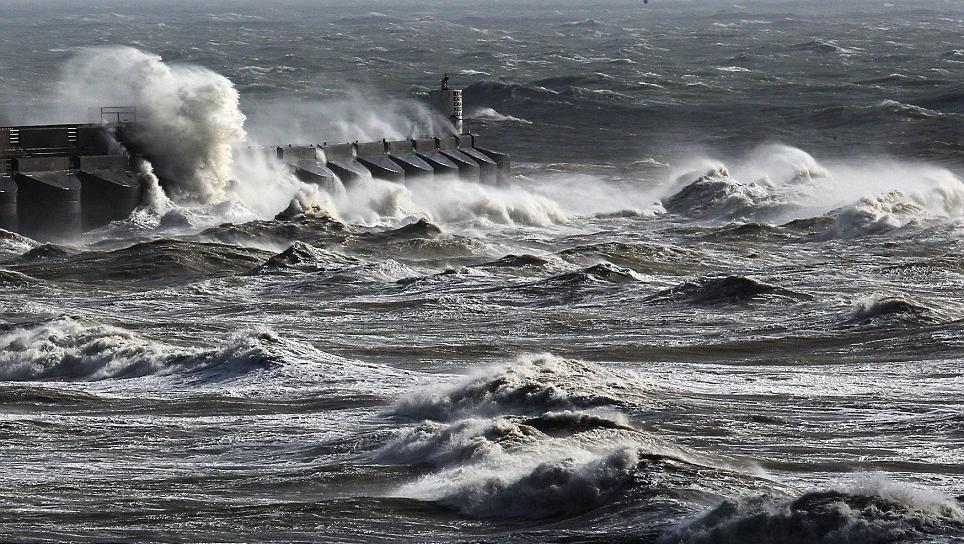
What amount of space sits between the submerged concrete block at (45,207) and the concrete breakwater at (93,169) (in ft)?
0.07

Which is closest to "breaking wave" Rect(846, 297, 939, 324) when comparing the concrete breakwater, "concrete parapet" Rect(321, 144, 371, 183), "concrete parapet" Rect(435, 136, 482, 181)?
the concrete breakwater

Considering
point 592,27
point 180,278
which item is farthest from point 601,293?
point 592,27

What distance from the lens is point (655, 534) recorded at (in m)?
13.4

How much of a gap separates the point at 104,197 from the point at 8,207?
107 inches

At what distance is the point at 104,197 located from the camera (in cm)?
3884

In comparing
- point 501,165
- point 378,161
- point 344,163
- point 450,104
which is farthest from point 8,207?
point 450,104

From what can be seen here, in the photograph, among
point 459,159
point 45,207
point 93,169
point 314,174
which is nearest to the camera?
point 45,207

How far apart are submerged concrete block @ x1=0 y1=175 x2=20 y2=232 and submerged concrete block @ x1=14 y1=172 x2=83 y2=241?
191 mm

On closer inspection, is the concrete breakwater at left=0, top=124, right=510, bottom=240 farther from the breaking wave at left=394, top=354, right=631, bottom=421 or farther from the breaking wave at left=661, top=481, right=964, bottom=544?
the breaking wave at left=661, top=481, right=964, bottom=544

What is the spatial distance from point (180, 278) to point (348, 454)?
48.0 feet

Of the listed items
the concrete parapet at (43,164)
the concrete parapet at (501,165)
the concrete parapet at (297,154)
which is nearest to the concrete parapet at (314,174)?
the concrete parapet at (297,154)

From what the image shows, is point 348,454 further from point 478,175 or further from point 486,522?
point 478,175

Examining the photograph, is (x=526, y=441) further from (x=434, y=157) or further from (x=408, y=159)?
(x=434, y=157)

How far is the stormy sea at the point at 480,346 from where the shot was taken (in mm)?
14547
